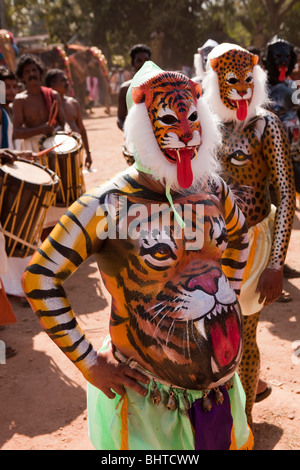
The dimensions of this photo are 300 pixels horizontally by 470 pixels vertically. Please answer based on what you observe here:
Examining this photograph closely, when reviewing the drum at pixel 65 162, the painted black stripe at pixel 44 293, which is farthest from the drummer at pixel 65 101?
the painted black stripe at pixel 44 293

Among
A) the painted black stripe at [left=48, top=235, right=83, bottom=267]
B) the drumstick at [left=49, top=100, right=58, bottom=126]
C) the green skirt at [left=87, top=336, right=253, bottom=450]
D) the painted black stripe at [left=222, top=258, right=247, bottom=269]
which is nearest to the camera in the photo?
the painted black stripe at [left=48, top=235, right=83, bottom=267]

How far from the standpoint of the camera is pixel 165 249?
1934 mm

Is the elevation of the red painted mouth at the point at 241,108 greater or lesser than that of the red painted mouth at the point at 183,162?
lesser

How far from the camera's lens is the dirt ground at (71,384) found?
11.2 ft

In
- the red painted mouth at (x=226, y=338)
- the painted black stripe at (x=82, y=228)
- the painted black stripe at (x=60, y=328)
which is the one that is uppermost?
the painted black stripe at (x=82, y=228)

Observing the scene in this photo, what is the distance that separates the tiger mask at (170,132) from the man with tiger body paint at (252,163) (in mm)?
1027

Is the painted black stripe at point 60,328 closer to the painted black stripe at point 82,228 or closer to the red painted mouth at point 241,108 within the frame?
the painted black stripe at point 82,228

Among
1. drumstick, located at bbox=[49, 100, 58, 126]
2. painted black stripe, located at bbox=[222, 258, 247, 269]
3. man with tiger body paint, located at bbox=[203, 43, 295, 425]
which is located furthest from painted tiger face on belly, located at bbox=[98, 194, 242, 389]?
drumstick, located at bbox=[49, 100, 58, 126]

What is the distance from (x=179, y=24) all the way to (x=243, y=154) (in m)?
26.8

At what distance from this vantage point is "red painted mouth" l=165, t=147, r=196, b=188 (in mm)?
1909

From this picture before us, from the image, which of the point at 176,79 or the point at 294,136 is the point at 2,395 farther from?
the point at 294,136

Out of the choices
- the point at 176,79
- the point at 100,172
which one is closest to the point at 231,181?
the point at 176,79

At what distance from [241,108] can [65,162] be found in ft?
10.2

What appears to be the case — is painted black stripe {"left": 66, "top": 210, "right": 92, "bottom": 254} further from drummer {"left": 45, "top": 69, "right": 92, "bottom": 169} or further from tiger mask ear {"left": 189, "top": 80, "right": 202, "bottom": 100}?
drummer {"left": 45, "top": 69, "right": 92, "bottom": 169}
